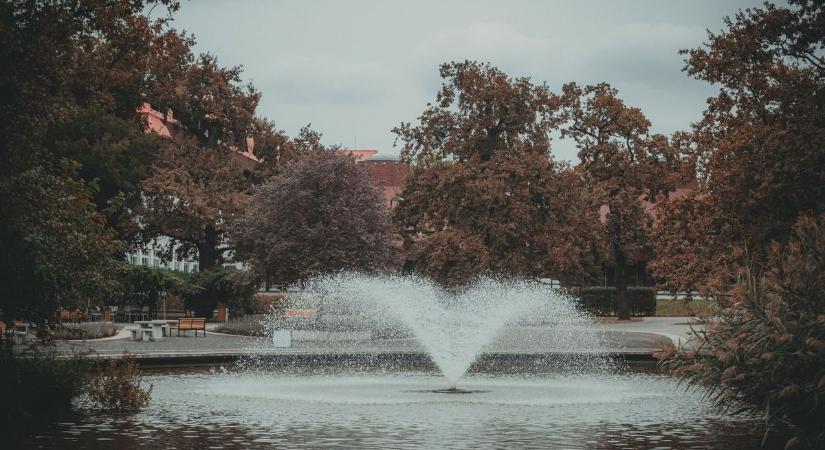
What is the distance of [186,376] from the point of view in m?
27.7

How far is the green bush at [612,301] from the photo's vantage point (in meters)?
70.2

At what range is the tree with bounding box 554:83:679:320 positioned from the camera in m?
63.3

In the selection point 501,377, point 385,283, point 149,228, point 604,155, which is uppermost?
point 604,155

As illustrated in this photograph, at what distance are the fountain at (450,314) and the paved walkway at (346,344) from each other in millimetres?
142

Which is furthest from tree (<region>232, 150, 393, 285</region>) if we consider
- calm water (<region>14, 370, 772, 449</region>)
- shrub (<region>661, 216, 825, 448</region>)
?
shrub (<region>661, 216, 825, 448</region>)

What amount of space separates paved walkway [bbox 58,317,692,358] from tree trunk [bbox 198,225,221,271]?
15.8m

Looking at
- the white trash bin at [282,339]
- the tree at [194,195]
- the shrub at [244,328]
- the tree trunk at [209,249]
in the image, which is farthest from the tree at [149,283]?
the white trash bin at [282,339]

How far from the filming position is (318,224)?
47.5m

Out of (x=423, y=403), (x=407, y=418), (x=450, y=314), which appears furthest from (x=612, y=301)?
(x=407, y=418)

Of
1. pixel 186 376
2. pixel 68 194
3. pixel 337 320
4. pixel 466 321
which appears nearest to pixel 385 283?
pixel 337 320

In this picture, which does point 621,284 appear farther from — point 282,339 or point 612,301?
point 282,339

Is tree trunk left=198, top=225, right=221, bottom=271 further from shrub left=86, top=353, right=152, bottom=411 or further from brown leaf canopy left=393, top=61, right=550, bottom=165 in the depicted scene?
shrub left=86, top=353, right=152, bottom=411

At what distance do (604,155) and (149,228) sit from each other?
81.5ft

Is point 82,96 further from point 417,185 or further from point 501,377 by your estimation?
point 501,377
